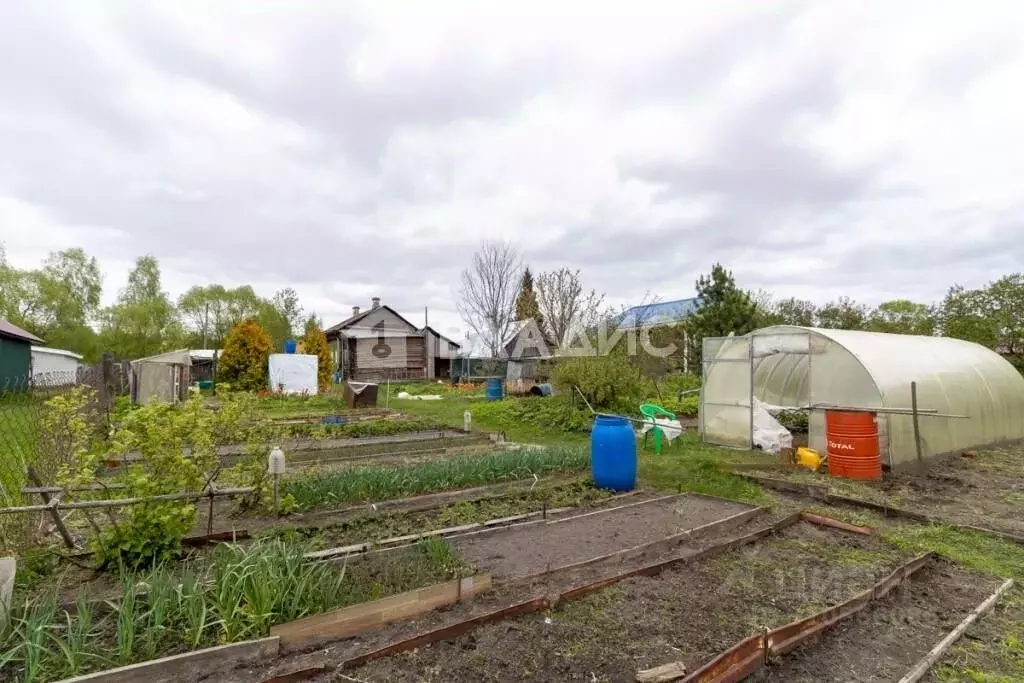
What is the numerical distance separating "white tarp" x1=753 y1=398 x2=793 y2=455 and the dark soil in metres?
4.79

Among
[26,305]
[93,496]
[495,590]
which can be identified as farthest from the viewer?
[26,305]

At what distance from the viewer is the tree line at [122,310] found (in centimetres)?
3200

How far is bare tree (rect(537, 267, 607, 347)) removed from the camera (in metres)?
23.7

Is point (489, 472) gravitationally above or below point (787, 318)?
below

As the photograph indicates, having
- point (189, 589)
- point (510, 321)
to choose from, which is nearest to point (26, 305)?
point (510, 321)

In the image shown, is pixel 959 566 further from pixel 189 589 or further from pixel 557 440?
pixel 557 440

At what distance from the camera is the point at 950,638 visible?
3.04 m

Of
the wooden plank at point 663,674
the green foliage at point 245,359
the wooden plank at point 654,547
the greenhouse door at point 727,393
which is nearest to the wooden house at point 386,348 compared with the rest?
the green foliage at point 245,359

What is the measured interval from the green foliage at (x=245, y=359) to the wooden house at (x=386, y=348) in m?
11.7

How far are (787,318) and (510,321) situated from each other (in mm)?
15354

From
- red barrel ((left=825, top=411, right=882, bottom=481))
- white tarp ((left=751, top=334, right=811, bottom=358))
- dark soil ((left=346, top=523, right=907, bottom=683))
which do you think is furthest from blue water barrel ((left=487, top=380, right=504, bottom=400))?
dark soil ((left=346, top=523, right=907, bottom=683))

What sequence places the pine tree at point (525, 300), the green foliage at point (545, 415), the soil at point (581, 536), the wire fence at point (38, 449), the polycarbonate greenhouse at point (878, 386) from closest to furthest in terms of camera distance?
the wire fence at point (38, 449) < the soil at point (581, 536) < the polycarbonate greenhouse at point (878, 386) < the green foliage at point (545, 415) < the pine tree at point (525, 300)

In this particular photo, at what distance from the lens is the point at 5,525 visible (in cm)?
393

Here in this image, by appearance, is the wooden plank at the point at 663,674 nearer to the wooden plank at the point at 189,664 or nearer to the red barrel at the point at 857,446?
the wooden plank at the point at 189,664
